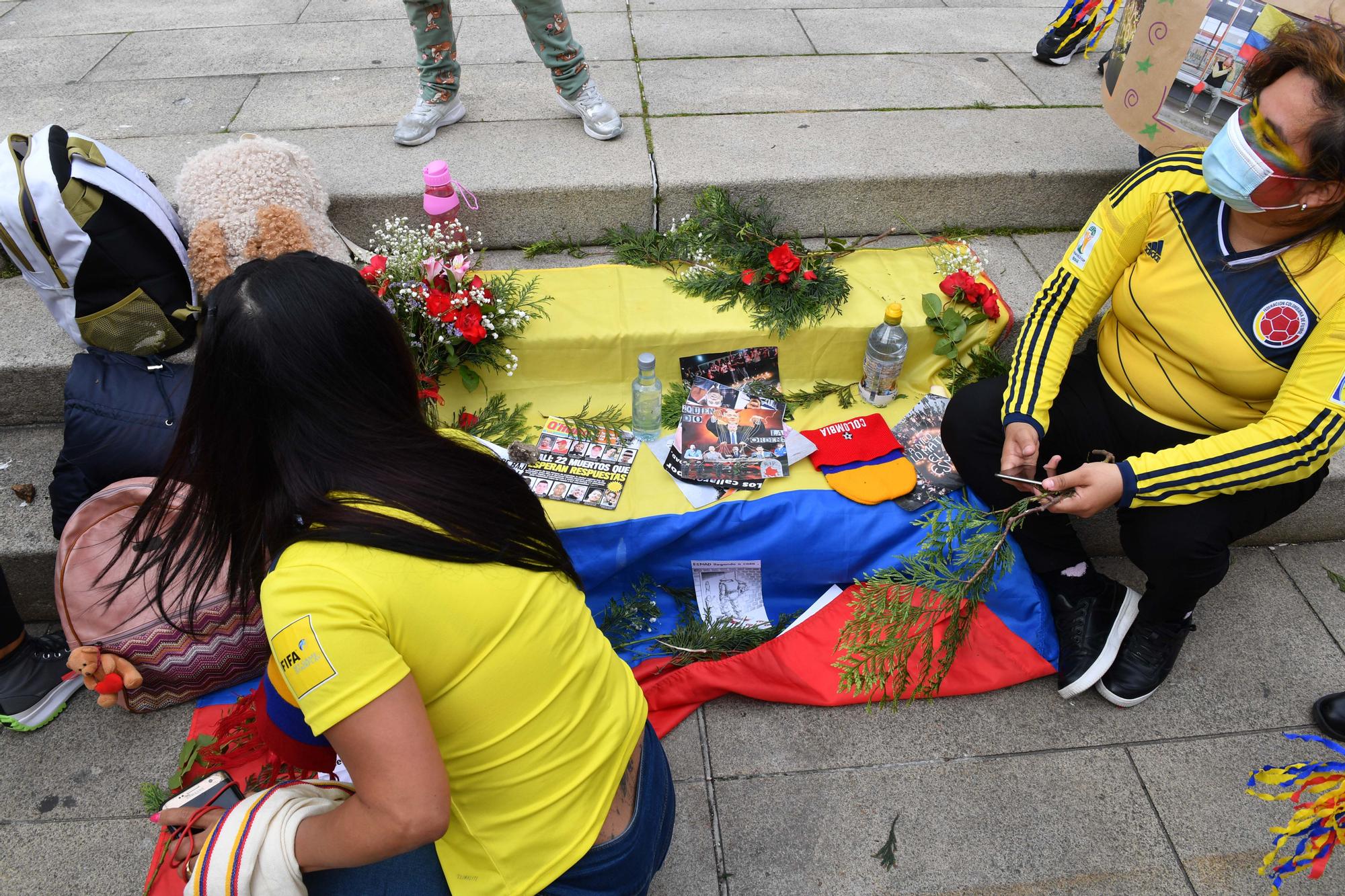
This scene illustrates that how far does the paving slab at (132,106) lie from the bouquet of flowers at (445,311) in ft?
5.86

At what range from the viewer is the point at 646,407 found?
2.97 meters

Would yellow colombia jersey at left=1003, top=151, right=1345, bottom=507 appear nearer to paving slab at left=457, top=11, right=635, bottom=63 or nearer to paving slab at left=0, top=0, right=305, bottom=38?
paving slab at left=457, top=11, right=635, bottom=63

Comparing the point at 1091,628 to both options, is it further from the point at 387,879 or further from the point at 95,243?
the point at 95,243

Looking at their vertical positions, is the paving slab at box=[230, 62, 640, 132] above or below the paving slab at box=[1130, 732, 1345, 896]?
above

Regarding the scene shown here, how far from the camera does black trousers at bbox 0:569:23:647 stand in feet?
7.80

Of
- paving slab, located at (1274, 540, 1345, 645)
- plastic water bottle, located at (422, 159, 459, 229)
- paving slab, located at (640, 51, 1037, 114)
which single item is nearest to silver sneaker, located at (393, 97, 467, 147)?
plastic water bottle, located at (422, 159, 459, 229)

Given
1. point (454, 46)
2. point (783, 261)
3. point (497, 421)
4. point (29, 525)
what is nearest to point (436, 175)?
point (454, 46)

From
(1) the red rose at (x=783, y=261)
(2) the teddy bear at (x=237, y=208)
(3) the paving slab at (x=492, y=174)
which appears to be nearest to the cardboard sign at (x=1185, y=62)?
(1) the red rose at (x=783, y=261)

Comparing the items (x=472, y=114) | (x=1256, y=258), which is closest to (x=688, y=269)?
(x=472, y=114)

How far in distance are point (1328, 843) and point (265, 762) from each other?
2.39m

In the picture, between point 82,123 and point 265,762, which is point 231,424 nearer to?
point 265,762

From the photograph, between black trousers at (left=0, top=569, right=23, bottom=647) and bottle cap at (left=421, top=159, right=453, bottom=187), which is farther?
bottle cap at (left=421, top=159, right=453, bottom=187)

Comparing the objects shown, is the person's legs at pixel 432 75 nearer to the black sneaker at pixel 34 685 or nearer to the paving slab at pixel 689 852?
the black sneaker at pixel 34 685

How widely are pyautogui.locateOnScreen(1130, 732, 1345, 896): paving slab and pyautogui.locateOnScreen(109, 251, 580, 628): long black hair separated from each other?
7.15 ft
